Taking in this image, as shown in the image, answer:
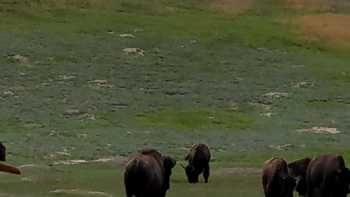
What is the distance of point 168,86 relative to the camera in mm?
46250

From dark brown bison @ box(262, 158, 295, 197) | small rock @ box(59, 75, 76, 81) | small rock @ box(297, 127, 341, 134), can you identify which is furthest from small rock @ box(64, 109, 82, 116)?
dark brown bison @ box(262, 158, 295, 197)

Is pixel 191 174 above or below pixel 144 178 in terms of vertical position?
below

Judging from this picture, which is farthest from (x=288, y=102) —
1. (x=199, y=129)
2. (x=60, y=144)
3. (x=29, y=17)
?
(x=29, y=17)

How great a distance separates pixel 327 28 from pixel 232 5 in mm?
8821

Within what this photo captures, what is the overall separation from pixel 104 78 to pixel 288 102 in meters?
8.18

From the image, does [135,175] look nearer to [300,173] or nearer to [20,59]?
[300,173]

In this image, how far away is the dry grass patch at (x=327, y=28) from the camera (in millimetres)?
61034

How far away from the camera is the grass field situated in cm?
2981

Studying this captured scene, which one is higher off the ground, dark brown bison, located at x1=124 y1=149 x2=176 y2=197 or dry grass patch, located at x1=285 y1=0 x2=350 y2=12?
dark brown bison, located at x1=124 y1=149 x2=176 y2=197

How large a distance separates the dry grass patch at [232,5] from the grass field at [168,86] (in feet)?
0.44

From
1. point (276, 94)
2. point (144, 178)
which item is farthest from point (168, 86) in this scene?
point (144, 178)

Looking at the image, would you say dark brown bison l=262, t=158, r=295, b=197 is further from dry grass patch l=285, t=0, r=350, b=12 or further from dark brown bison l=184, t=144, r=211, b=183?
dry grass patch l=285, t=0, r=350, b=12

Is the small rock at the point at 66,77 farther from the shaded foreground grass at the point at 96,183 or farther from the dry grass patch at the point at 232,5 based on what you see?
the dry grass patch at the point at 232,5

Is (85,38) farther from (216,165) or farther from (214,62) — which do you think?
(216,165)
